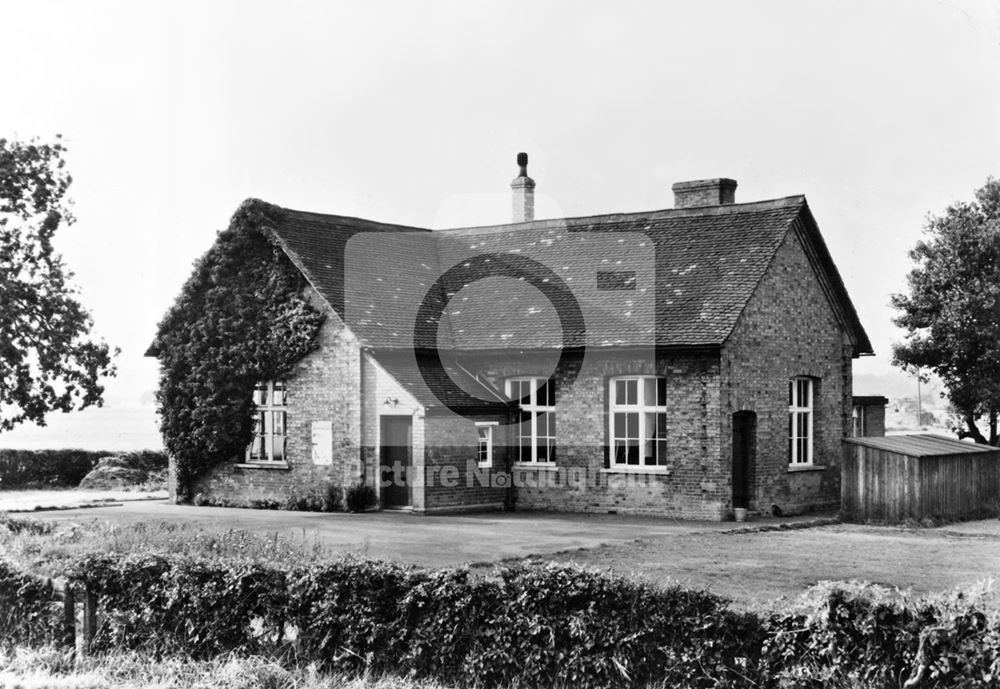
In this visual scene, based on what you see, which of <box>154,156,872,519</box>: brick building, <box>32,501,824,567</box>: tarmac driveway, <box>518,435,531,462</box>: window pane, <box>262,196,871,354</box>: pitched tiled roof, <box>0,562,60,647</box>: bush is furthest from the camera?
<box>518,435,531,462</box>: window pane

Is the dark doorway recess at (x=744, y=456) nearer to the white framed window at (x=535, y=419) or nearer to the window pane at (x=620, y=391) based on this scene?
the window pane at (x=620, y=391)

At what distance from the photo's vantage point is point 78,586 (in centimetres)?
1228

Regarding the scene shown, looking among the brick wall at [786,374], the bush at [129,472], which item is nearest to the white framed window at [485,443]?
the brick wall at [786,374]

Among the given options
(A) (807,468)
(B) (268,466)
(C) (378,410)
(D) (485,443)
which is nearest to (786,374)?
(A) (807,468)

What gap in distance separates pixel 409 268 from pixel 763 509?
10999 mm

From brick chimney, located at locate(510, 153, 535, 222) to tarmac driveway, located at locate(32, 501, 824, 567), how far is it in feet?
35.9

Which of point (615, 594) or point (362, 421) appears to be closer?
point (615, 594)

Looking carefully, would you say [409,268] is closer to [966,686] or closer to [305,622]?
[305,622]

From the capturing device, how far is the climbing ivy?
92.8 feet

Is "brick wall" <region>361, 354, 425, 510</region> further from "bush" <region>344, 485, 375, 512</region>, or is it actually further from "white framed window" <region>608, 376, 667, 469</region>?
"white framed window" <region>608, 376, 667, 469</region>

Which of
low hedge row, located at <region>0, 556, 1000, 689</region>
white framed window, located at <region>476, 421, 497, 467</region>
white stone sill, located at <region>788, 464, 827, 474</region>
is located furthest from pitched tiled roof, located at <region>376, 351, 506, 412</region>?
low hedge row, located at <region>0, 556, 1000, 689</region>

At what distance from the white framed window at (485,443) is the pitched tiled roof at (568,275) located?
195 cm

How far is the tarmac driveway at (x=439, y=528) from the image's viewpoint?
19.3 meters

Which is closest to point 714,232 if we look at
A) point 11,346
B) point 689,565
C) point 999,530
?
point 999,530
